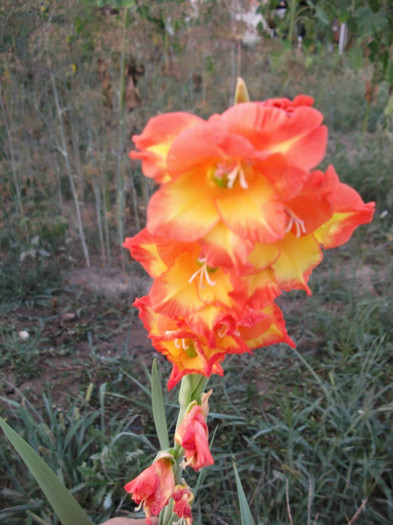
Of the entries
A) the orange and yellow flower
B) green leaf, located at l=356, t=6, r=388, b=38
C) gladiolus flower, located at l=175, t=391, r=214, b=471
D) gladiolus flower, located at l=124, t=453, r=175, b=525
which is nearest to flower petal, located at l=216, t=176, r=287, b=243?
the orange and yellow flower

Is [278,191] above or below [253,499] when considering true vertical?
above

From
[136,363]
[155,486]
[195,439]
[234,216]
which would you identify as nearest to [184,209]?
[234,216]

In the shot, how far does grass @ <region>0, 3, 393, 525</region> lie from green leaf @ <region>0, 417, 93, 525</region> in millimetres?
303

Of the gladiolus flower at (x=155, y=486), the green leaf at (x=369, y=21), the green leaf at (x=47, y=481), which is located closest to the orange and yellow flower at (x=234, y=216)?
the gladiolus flower at (x=155, y=486)

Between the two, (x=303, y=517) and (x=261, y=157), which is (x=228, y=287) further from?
(x=303, y=517)

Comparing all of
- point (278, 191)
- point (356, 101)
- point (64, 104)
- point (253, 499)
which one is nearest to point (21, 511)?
point (253, 499)

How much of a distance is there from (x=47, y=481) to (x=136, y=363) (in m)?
1.66

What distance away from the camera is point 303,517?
1649mm

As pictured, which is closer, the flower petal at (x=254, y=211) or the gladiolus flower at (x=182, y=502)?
the flower petal at (x=254, y=211)

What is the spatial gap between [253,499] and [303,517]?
7.1 inches

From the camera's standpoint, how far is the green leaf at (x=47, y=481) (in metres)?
0.82

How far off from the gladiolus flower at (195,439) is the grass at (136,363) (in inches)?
9.7

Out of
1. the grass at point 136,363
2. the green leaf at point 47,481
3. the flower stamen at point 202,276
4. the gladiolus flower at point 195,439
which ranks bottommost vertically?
the grass at point 136,363

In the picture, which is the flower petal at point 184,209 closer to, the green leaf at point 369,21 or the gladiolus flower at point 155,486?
the gladiolus flower at point 155,486
